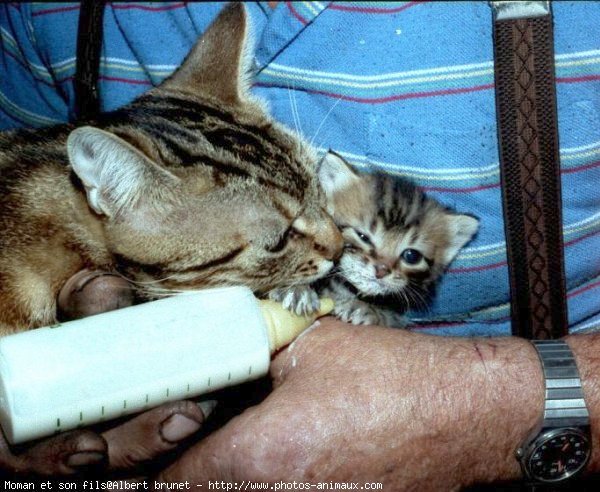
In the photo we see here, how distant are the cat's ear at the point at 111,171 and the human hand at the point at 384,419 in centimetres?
47

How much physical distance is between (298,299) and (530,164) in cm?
57

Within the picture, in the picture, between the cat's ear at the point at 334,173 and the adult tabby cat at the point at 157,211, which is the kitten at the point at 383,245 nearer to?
the cat's ear at the point at 334,173

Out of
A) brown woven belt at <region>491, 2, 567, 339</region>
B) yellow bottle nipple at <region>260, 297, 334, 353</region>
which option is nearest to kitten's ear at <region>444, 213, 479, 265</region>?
brown woven belt at <region>491, 2, 567, 339</region>

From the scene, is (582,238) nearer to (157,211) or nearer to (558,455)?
(558,455)

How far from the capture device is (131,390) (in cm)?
109

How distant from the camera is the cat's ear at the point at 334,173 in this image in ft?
5.34

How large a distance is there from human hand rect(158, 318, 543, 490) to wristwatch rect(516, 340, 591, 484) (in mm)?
24

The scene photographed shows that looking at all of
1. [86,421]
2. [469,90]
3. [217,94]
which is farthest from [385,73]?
[86,421]

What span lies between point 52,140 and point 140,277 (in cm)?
36

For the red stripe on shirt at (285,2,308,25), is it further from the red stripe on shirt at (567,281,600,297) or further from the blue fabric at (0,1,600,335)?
the red stripe on shirt at (567,281,600,297)

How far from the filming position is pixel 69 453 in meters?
1.08

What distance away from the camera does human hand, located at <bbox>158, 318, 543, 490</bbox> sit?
4.00ft

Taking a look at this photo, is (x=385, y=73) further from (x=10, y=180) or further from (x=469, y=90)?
(x=10, y=180)

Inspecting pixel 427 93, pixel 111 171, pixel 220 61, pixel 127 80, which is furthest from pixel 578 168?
pixel 127 80
